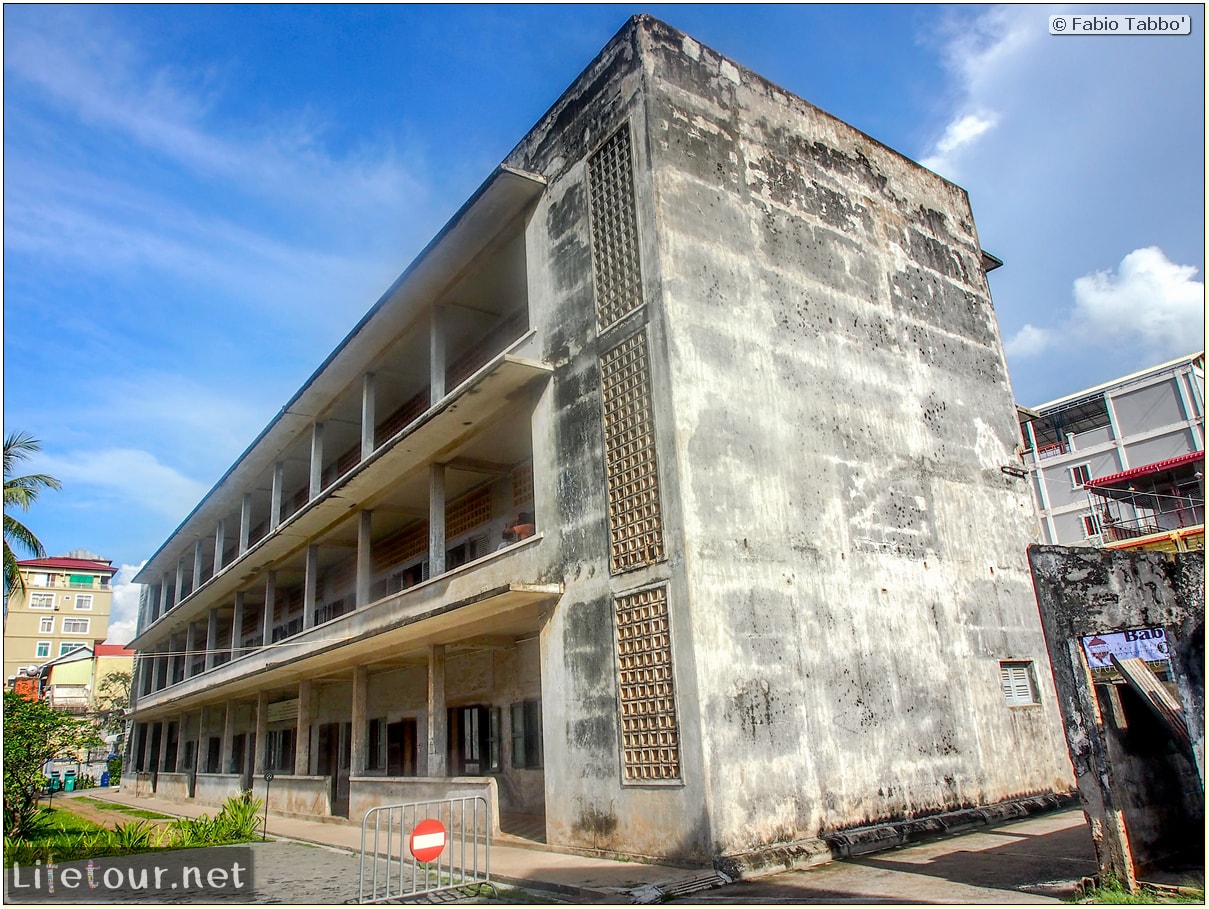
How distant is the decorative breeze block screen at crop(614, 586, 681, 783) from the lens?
9.34m

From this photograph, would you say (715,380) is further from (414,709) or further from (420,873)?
(414,709)

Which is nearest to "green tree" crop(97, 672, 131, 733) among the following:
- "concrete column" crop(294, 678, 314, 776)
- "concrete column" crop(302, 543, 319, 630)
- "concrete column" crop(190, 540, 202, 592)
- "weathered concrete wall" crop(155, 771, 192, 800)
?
"weathered concrete wall" crop(155, 771, 192, 800)

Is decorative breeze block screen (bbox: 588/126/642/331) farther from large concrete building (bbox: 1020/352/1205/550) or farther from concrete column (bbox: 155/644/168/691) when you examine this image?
large concrete building (bbox: 1020/352/1205/550)

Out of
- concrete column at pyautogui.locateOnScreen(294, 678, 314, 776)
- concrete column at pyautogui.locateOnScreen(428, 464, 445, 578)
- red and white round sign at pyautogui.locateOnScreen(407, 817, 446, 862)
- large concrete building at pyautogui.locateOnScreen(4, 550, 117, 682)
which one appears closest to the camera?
red and white round sign at pyautogui.locateOnScreen(407, 817, 446, 862)

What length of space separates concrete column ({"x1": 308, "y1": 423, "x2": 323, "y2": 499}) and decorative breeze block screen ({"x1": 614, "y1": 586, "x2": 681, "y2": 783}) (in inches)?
452

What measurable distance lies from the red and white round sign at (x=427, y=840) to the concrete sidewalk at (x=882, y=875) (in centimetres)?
151

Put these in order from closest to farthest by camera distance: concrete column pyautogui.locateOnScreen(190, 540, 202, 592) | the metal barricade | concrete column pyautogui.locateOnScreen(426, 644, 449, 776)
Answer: the metal barricade, concrete column pyautogui.locateOnScreen(426, 644, 449, 776), concrete column pyautogui.locateOnScreen(190, 540, 202, 592)

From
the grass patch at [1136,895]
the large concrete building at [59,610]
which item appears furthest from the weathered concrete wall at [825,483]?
the large concrete building at [59,610]

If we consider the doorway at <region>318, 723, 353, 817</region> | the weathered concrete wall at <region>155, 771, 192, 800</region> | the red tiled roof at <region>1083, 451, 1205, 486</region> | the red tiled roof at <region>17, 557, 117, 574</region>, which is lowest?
the weathered concrete wall at <region>155, 771, 192, 800</region>

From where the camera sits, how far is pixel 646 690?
31.8ft

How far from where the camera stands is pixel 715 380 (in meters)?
10.7

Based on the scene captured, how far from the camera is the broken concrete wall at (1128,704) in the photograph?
6145 mm

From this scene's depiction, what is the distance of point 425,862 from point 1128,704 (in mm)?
6268

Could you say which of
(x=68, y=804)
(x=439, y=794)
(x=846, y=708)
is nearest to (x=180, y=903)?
(x=439, y=794)
